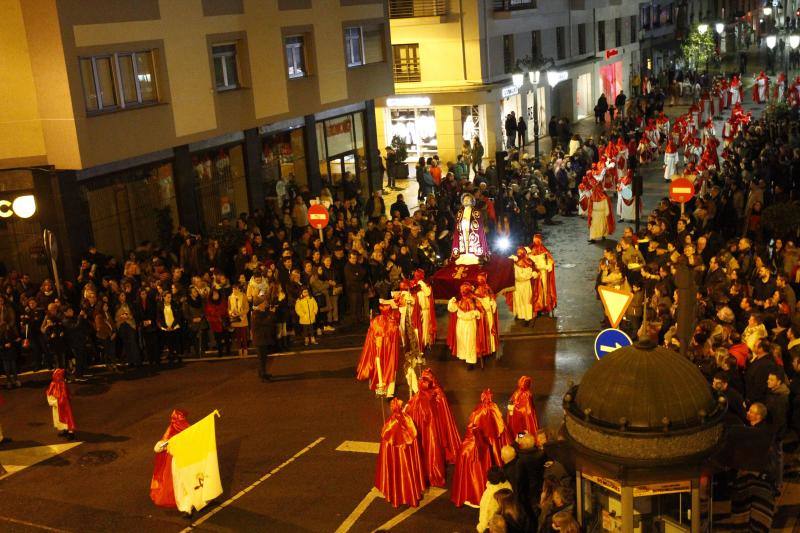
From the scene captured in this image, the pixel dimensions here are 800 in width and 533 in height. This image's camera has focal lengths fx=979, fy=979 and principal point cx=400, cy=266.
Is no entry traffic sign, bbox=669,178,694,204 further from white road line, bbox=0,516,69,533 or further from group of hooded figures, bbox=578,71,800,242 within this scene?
white road line, bbox=0,516,69,533

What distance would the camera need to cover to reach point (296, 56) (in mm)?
29000

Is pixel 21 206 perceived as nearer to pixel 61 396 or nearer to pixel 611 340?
pixel 61 396

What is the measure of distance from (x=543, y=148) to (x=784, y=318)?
2931 centimetres

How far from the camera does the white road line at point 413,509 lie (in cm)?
1181

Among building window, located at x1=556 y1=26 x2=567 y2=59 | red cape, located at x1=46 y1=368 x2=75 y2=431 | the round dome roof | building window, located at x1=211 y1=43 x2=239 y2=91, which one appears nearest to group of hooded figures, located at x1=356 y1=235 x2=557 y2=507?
the round dome roof

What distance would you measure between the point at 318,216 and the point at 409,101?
18.7 metres

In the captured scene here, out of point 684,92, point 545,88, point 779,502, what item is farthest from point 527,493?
point 684,92

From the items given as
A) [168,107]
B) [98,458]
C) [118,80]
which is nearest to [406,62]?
[168,107]

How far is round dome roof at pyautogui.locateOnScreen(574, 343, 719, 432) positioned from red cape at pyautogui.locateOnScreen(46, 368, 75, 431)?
32.0 ft

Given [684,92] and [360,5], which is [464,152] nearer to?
[360,5]

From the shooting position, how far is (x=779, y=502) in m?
11.2

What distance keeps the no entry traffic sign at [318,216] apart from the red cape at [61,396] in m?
8.11

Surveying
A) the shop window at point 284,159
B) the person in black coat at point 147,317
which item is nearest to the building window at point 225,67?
the shop window at point 284,159

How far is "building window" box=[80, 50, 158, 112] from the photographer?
2202 cm
